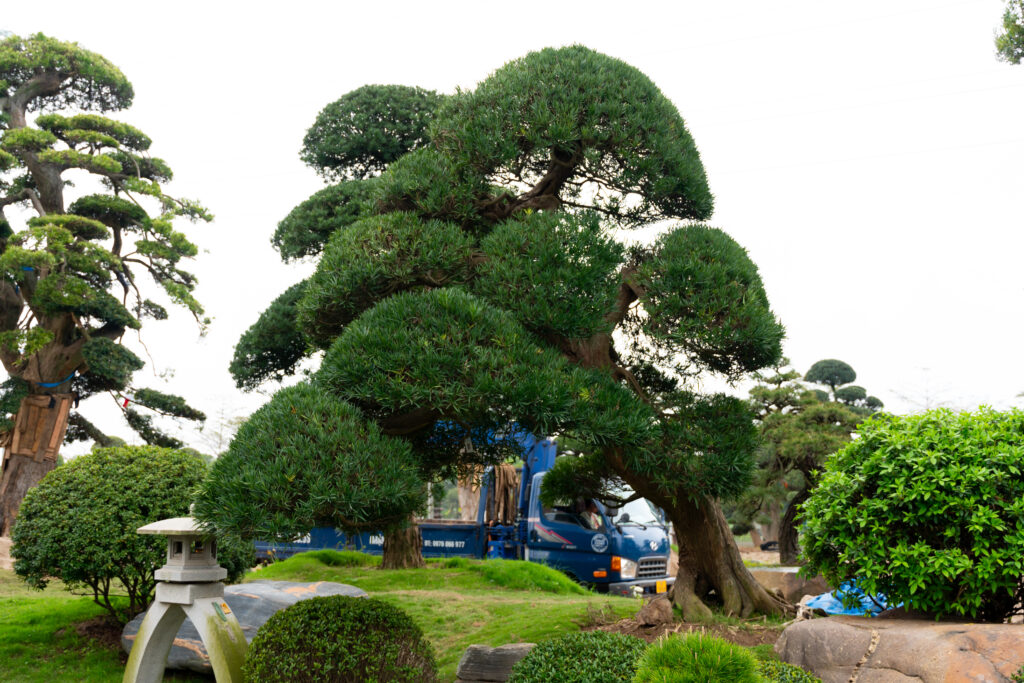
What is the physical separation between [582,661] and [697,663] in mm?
1021

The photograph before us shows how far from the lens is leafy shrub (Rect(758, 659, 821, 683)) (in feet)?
12.3

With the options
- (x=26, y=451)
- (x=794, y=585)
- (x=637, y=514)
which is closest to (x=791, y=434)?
(x=637, y=514)

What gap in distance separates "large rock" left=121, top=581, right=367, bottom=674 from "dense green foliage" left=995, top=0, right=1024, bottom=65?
9.43 meters

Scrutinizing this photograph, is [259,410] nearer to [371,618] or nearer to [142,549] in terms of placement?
[371,618]

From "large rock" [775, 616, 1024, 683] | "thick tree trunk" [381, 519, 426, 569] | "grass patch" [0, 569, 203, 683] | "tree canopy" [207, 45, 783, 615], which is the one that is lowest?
"grass patch" [0, 569, 203, 683]

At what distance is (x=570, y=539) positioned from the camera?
12086 millimetres

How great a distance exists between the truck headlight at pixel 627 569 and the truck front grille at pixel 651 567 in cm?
15

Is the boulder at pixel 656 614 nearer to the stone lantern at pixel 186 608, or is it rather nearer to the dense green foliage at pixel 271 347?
the stone lantern at pixel 186 608

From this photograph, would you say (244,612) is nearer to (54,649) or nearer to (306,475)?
(54,649)

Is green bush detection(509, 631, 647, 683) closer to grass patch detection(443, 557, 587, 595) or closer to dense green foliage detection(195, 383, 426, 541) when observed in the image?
dense green foliage detection(195, 383, 426, 541)

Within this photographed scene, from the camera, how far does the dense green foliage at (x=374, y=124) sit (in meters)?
12.6

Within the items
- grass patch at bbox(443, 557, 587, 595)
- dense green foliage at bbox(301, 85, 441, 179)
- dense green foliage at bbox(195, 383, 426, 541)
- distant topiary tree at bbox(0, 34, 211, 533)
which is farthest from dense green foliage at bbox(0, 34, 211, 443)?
dense green foliage at bbox(195, 383, 426, 541)

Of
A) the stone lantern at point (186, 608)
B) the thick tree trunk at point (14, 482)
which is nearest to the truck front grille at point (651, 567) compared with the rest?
the stone lantern at point (186, 608)

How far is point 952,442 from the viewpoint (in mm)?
4246
